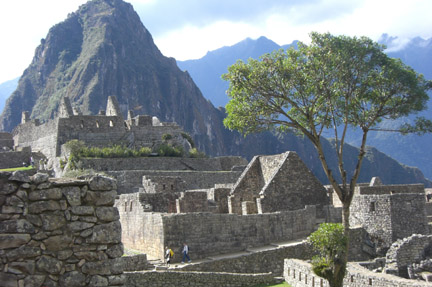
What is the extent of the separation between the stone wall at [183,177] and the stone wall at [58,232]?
20176 mm

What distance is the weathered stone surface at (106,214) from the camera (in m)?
7.16

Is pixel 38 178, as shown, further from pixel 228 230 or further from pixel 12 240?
pixel 228 230

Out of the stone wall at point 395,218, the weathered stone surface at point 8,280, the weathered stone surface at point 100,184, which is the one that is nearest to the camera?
the weathered stone surface at point 8,280

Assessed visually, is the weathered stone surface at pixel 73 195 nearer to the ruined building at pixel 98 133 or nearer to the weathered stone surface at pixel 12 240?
the weathered stone surface at pixel 12 240

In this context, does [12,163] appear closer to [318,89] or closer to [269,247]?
[269,247]

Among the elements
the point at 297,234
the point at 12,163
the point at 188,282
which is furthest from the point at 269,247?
the point at 12,163

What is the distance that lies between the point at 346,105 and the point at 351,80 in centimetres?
79

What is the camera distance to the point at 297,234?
754 inches

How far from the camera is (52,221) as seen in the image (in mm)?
6895

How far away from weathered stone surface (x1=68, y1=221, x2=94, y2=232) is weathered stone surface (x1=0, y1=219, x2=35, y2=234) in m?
0.45

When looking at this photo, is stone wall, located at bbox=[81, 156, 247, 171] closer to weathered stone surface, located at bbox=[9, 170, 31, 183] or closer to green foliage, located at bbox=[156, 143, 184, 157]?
green foliage, located at bbox=[156, 143, 184, 157]

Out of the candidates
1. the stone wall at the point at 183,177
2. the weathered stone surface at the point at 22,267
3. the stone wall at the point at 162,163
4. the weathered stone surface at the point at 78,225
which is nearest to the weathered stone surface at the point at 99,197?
the weathered stone surface at the point at 78,225

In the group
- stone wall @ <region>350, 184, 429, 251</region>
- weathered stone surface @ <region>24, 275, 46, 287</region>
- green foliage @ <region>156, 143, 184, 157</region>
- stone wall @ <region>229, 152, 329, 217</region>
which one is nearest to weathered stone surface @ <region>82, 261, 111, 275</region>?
weathered stone surface @ <region>24, 275, 46, 287</region>

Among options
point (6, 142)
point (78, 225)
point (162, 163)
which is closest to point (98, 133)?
point (162, 163)
